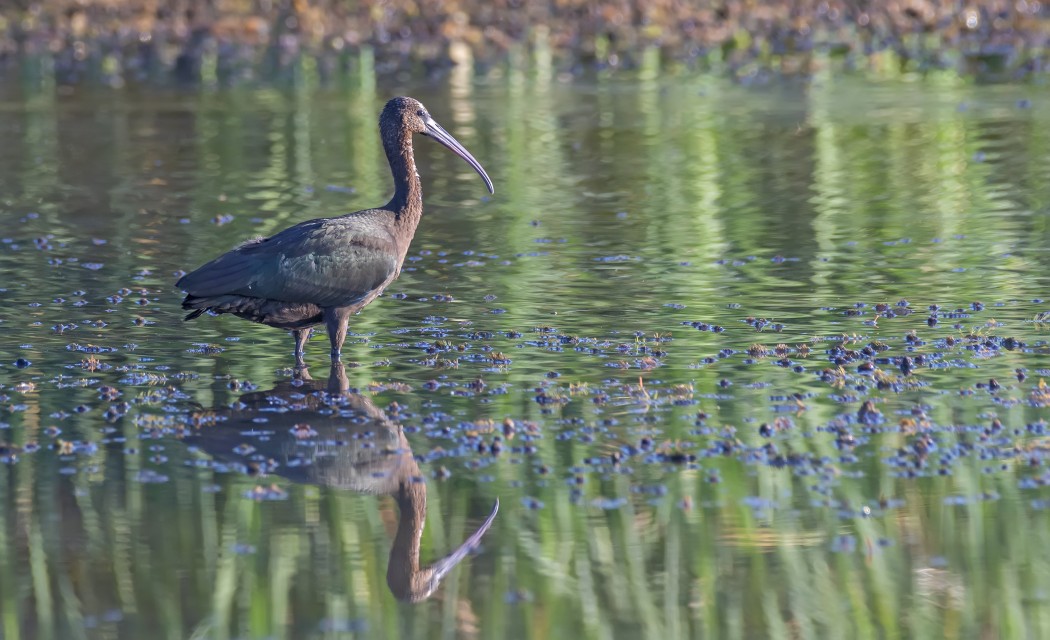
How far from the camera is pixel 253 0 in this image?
1171 inches

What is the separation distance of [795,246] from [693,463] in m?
5.38

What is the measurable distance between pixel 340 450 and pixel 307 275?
161 centimetres

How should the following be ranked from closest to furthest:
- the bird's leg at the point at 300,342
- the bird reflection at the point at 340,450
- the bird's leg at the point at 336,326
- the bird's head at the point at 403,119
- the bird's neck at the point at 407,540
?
the bird's neck at the point at 407,540 < the bird reflection at the point at 340,450 < the bird's leg at the point at 336,326 < the bird's leg at the point at 300,342 < the bird's head at the point at 403,119

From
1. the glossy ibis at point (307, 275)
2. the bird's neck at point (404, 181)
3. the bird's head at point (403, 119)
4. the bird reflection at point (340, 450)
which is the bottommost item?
the bird reflection at point (340, 450)

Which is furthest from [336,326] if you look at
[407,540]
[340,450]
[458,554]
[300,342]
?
[458,554]

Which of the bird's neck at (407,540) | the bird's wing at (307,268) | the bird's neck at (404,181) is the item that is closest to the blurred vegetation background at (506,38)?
the bird's neck at (404,181)

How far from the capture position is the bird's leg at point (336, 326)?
9.28m

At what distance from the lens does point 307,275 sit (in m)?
9.06

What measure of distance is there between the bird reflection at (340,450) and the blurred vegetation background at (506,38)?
14979mm

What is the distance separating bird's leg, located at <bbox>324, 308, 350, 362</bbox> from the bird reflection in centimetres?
32

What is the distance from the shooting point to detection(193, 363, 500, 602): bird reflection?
6.49m

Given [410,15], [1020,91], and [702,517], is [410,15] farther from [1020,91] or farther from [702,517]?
[702,517]

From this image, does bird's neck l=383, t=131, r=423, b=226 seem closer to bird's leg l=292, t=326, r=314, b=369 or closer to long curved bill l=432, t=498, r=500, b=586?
bird's leg l=292, t=326, r=314, b=369

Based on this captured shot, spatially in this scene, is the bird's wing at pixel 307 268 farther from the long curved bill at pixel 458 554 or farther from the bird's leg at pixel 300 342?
the long curved bill at pixel 458 554
